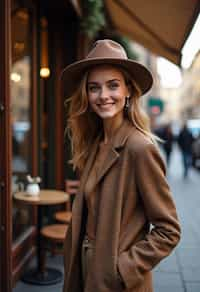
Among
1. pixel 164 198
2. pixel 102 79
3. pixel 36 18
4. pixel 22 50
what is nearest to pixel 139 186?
pixel 164 198

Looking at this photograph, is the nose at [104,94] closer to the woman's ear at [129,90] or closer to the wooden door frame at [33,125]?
the woman's ear at [129,90]

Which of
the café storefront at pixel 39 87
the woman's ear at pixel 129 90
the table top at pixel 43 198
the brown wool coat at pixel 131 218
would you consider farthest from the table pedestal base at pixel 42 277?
the woman's ear at pixel 129 90

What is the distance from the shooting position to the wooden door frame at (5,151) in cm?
372

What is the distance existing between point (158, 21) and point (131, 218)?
495cm

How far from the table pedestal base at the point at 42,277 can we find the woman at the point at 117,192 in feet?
9.38

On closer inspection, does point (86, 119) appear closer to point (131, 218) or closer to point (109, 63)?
point (109, 63)

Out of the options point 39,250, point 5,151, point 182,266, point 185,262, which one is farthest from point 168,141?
point 5,151

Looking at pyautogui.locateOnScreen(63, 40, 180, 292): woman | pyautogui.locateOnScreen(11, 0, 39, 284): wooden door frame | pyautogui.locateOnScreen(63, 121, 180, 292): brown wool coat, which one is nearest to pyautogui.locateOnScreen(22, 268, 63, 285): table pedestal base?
pyautogui.locateOnScreen(11, 0, 39, 284): wooden door frame

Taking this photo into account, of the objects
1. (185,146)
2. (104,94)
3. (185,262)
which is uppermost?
(104,94)

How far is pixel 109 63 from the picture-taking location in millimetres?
2035

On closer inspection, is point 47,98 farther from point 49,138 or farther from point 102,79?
point 102,79

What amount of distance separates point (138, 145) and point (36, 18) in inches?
173

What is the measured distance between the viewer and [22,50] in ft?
18.5

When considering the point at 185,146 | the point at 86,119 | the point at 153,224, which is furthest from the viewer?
the point at 185,146
